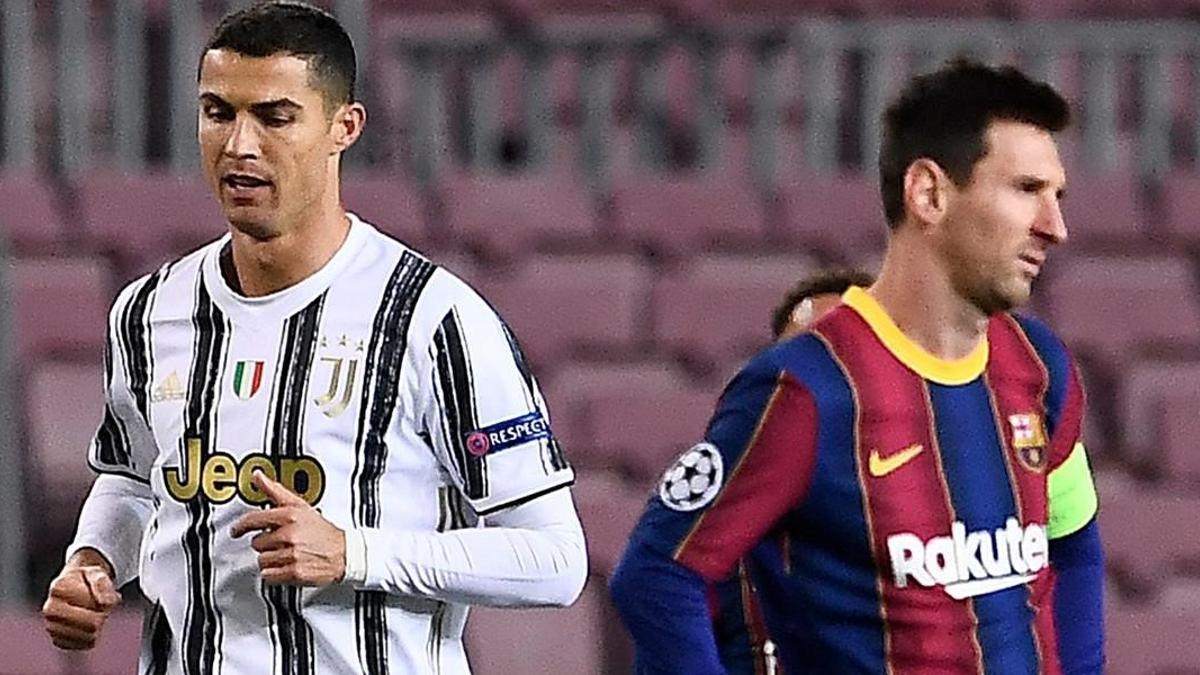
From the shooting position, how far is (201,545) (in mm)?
2787

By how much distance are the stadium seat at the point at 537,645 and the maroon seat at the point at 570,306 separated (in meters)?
1.23

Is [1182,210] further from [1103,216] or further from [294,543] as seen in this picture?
[294,543]

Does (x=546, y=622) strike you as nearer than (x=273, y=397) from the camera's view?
No

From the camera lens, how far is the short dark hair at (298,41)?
2783 mm

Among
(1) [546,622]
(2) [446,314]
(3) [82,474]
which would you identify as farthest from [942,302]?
(3) [82,474]

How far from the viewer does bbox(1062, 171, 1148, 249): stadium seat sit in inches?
285

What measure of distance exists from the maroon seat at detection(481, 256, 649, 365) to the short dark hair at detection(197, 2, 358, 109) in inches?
142

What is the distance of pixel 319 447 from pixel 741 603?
794 mm

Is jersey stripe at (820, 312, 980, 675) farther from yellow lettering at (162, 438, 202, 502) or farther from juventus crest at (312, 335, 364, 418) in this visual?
yellow lettering at (162, 438, 202, 502)

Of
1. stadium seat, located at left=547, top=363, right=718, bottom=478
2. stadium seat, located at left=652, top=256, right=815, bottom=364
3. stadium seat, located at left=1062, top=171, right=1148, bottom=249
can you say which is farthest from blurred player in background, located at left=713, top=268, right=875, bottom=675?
stadium seat, located at left=1062, top=171, right=1148, bottom=249

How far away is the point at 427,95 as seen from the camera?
23.9 feet

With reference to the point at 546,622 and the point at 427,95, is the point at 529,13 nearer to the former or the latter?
the point at 427,95

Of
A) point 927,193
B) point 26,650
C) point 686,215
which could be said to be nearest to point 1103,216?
point 686,215

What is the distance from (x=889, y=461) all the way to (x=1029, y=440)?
181 mm
